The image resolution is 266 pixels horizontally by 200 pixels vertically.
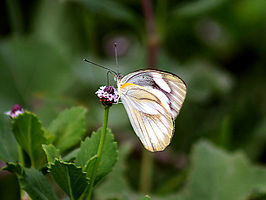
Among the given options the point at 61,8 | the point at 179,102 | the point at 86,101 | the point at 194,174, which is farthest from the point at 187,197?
the point at 61,8

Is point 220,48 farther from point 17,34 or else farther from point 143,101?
point 143,101

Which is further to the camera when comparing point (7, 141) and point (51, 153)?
point (7, 141)

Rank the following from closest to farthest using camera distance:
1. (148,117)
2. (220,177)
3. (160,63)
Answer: (148,117) < (220,177) < (160,63)

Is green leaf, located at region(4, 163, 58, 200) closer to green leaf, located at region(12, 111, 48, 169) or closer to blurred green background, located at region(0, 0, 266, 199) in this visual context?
green leaf, located at region(12, 111, 48, 169)

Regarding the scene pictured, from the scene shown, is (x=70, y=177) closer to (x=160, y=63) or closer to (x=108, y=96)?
(x=108, y=96)

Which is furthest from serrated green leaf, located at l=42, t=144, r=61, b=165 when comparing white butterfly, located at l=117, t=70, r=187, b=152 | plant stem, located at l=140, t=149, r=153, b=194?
plant stem, located at l=140, t=149, r=153, b=194

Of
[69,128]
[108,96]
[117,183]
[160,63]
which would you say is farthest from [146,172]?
[108,96]
